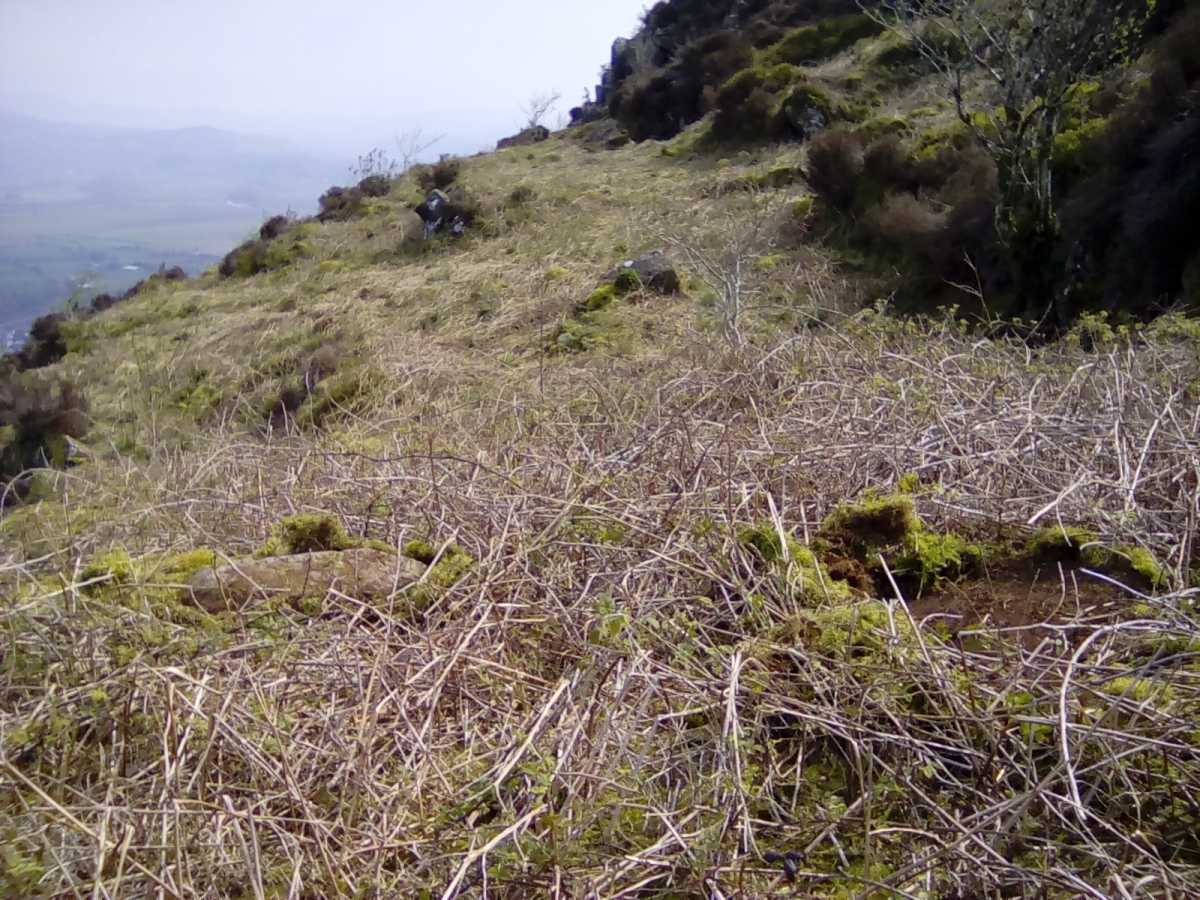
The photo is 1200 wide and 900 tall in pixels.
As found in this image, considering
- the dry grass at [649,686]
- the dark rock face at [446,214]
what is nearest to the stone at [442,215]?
the dark rock face at [446,214]

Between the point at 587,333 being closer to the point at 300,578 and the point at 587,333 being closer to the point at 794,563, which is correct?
the point at 300,578

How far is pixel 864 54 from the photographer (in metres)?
17.1

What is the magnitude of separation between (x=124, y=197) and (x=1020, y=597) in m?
142

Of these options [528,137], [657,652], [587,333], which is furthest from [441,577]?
[528,137]

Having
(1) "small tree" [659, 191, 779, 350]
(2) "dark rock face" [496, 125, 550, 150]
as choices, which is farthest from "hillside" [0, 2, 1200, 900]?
(2) "dark rock face" [496, 125, 550, 150]

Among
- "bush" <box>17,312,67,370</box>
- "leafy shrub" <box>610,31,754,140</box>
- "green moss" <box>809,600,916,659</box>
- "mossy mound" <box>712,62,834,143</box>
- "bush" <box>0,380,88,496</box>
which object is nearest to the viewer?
"green moss" <box>809,600,916,659</box>

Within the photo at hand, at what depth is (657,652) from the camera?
2.00 metres

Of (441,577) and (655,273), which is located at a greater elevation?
(655,273)

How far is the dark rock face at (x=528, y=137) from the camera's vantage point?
27.0m

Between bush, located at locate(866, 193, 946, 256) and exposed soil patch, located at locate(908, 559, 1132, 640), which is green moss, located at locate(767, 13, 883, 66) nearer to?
bush, located at locate(866, 193, 946, 256)

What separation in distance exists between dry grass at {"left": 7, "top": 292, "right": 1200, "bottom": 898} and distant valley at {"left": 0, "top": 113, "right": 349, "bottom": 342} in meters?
10.0

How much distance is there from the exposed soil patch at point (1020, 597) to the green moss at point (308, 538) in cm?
176

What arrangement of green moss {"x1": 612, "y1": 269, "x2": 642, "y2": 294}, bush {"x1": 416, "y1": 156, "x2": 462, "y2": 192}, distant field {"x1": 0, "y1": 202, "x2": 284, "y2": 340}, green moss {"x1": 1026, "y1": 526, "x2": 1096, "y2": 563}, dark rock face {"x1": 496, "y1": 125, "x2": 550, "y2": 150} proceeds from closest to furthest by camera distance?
green moss {"x1": 1026, "y1": 526, "x2": 1096, "y2": 563} < green moss {"x1": 612, "y1": 269, "x2": 642, "y2": 294} < bush {"x1": 416, "y1": 156, "x2": 462, "y2": 192} < dark rock face {"x1": 496, "y1": 125, "x2": 550, "y2": 150} < distant field {"x1": 0, "y1": 202, "x2": 284, "y2": 340}

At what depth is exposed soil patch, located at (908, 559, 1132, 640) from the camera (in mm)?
2160
